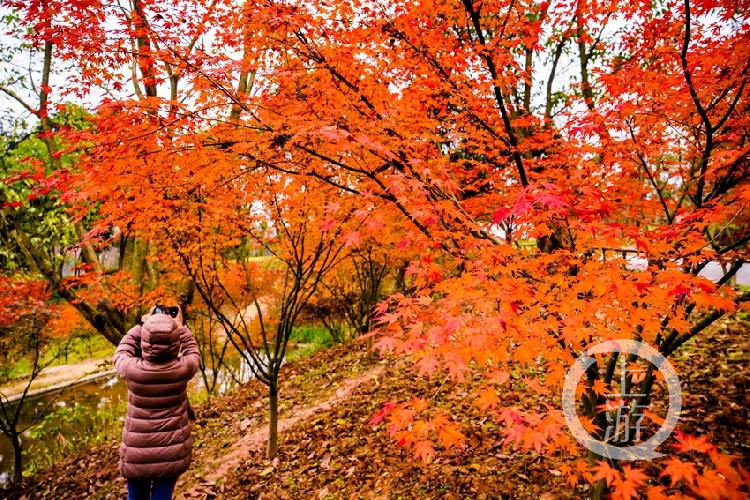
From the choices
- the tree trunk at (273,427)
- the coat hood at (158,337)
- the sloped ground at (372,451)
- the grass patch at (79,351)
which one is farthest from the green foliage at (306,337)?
the coat hood at (158,337)

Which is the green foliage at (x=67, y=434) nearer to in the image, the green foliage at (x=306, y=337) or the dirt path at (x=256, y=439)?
the dirt path at (x=256, y=439)

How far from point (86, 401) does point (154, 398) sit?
50.6ft

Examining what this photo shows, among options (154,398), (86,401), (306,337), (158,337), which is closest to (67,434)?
(86,401)

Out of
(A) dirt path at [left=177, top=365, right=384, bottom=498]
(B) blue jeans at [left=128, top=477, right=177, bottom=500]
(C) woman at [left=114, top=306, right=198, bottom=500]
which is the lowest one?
(A) dirt path at [left=177, top=365, right=384, bottom=498]

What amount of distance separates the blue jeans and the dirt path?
2.06 metres

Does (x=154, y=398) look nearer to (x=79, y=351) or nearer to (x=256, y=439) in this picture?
(x=256, y=439)

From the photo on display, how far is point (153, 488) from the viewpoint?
3445 mm

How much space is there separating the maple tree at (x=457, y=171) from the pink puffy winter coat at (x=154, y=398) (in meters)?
1.48

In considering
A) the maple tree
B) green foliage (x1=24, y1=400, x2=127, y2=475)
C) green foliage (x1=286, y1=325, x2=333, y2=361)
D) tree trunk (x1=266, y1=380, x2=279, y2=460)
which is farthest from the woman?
green foliage (x1=286, y1=325, x2=333, y2=361)

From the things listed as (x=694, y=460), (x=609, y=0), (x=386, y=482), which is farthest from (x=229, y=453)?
(x=609, y=0)

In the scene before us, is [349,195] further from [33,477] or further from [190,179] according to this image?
[33,477]

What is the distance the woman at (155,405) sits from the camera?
3.21m

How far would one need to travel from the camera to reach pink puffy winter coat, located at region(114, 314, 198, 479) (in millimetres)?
3203

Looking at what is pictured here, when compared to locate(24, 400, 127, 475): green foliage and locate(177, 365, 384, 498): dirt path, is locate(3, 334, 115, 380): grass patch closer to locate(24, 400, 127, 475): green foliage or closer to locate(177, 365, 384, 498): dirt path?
locate(24, 400, 127, 475): green foliage
